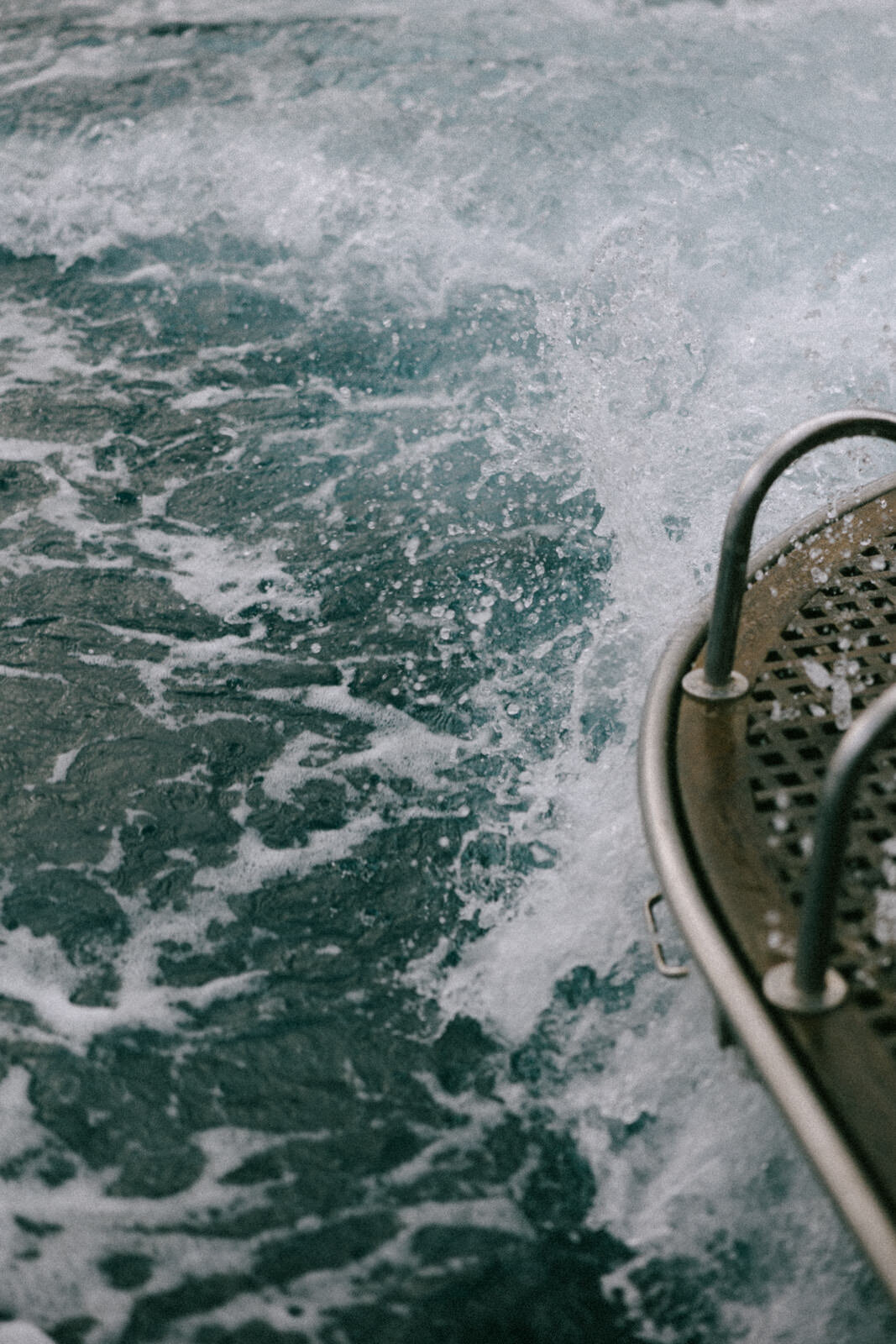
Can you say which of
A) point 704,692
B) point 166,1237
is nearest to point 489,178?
point 704,692

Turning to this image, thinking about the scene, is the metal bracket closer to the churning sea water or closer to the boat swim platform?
the boat swim platform

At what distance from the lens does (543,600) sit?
10.4ft

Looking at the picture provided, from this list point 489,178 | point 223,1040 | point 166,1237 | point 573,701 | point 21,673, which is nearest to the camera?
point 166,1237

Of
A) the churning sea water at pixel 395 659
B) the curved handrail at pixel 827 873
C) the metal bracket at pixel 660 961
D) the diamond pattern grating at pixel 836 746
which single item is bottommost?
the churning sea water at pixel 395 659

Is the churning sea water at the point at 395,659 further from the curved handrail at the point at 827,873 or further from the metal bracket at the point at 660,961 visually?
the curved handrail at the point at 827,873

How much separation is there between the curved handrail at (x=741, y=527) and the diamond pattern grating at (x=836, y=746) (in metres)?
0.09

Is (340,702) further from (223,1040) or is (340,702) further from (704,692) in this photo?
(704,692)

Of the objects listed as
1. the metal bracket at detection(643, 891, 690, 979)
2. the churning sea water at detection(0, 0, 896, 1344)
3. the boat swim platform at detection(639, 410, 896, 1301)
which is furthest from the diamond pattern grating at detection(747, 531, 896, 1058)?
the churning sea water at detection(0, 0, 896, 1344)

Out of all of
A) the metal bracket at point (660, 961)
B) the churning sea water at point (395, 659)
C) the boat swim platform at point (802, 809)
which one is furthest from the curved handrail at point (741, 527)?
the churning sea water at point (395, 659)

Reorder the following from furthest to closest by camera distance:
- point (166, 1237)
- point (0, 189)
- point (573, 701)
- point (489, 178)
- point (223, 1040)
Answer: point (0, 189) → point (489, 178) → point (573, 701) → point (223, 1040) → point (166, 1237)

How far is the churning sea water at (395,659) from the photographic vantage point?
178 centimetres

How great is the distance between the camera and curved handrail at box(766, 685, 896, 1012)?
1.15m

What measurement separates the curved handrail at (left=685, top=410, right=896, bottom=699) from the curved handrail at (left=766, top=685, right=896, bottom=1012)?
47 centimetres

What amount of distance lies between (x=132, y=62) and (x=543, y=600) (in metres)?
5.95
